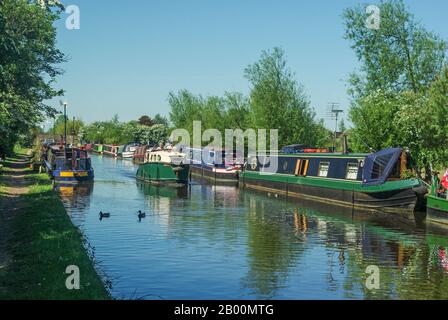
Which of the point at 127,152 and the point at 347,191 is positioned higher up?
the point at 127,152

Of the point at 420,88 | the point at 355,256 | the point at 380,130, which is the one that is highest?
the point at 420,88

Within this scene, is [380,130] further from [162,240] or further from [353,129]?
[162,240]

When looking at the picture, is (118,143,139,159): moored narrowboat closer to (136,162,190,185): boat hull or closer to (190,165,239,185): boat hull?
(190,165,239,185): boat hull

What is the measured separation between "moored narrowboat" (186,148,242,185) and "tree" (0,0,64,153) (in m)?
21.7

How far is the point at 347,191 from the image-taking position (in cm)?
3584

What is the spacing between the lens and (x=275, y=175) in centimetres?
4634

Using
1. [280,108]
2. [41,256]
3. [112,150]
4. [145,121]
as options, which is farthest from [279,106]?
[145,121]

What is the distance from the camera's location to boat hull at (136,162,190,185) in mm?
49188

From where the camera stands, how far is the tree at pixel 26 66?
24141mm

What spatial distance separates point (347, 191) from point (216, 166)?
23563 mm

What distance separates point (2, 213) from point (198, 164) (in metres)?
40.2

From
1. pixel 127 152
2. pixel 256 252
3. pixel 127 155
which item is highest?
pixel 127 152

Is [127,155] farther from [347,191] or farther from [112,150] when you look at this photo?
[347,191]
